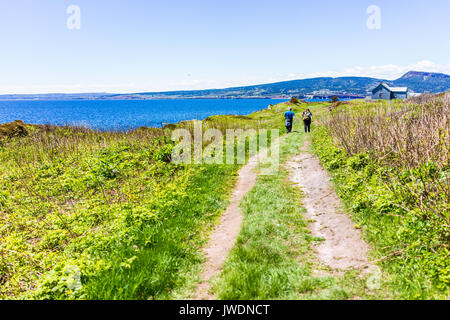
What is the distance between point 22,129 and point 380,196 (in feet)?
89.7

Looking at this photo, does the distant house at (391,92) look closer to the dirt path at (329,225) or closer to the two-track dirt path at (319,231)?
the dirt path at (329,225)

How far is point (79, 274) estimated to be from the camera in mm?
4695

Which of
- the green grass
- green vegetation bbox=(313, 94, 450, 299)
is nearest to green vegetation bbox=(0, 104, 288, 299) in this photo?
the green grass

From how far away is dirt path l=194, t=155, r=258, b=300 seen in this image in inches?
179

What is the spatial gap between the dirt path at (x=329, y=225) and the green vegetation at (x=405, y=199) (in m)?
0.30

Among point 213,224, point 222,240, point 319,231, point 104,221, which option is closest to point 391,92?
point 319,231

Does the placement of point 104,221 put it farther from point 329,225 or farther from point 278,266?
point 329,225

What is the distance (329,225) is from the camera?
6.57 metres

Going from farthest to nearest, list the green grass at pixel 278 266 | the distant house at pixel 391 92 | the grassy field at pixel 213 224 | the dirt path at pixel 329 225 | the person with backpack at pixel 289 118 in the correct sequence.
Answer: the distant house at pixel 391 92
the person with backpack at pixel 289 118
the dirt path at pixel 329 225
the grassy field at pixel 213 224
the green grass at pixel 278 266

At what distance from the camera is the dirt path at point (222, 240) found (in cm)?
455

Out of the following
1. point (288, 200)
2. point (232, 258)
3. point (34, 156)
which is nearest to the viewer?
point (232, 258)

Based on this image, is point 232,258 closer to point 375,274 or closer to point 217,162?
point 375,274

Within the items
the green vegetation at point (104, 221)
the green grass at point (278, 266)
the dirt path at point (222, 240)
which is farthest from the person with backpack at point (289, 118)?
the green grass at point (278, 266)
